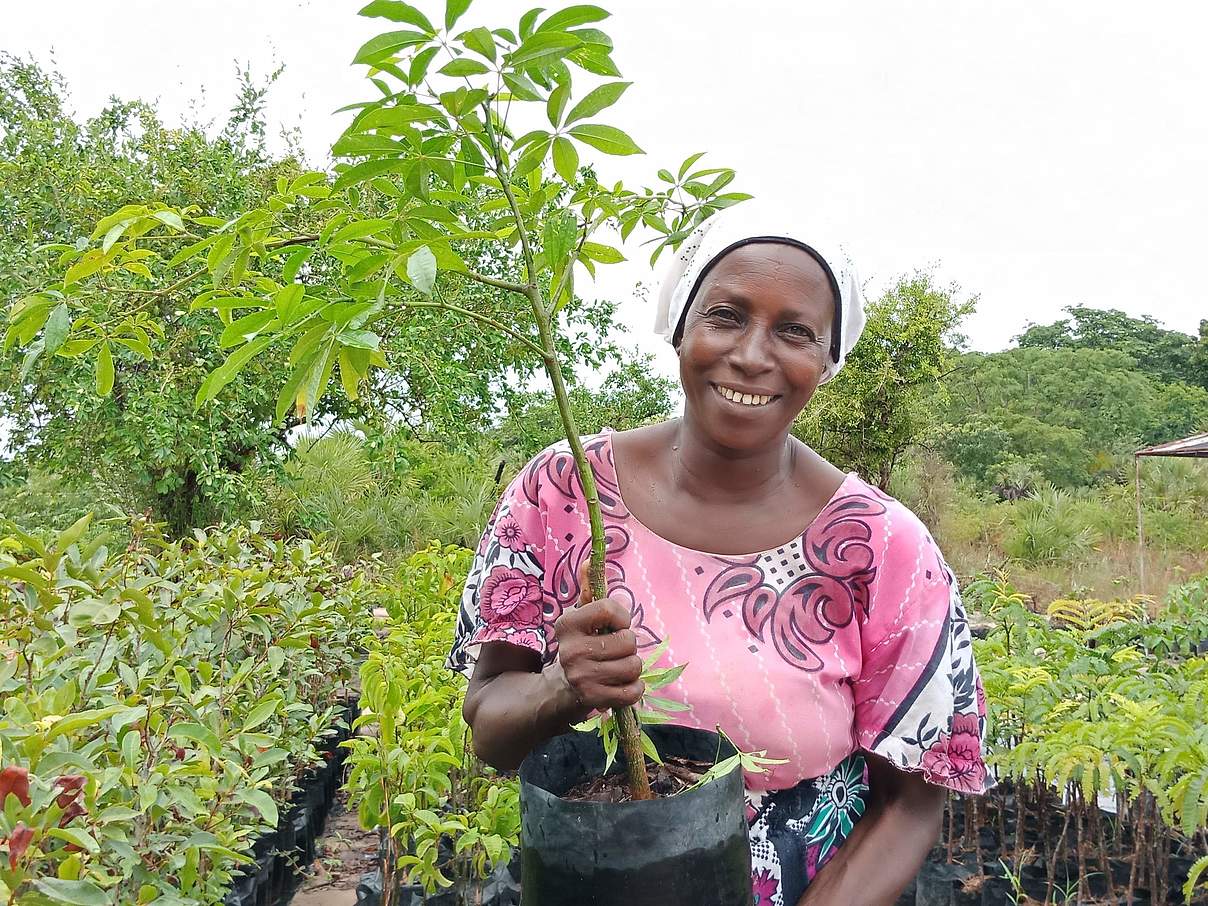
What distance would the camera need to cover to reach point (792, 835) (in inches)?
49.8

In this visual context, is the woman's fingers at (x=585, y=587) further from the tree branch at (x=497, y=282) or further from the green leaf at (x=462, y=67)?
the green leaf at (x=462, y=67)

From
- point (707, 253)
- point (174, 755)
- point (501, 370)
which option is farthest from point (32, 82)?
point (707, 253)

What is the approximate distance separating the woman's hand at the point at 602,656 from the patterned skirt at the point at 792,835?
1.41 ft

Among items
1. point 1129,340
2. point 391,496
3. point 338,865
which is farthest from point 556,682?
point 1129,340

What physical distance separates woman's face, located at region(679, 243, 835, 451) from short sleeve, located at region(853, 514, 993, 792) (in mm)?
258

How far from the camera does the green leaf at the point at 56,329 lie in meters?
0.91

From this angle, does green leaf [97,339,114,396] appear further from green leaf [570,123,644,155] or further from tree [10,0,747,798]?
green leaf [570,123,644,155]

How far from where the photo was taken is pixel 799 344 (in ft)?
4.00

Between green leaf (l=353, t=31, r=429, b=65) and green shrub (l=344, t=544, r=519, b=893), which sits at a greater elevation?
green leaf (l=353, t=31, r=429, b=65)

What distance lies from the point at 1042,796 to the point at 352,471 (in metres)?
9.08

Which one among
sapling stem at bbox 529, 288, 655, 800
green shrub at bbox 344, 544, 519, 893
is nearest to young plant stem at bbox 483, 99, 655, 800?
sapling stem at bbox 529, 288, 655, 800

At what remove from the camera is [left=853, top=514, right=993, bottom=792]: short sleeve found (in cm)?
122

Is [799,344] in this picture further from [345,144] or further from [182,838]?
[182,838]

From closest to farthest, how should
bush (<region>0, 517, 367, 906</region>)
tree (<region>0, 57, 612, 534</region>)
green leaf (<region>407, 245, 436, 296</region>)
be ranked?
1. green leaf (<region>407, 245, 436, 296</region>)
2. bush (<region>0, 517, 367, 906</region>)
3. tree (<region>0, 57, 612, 534</region>)
